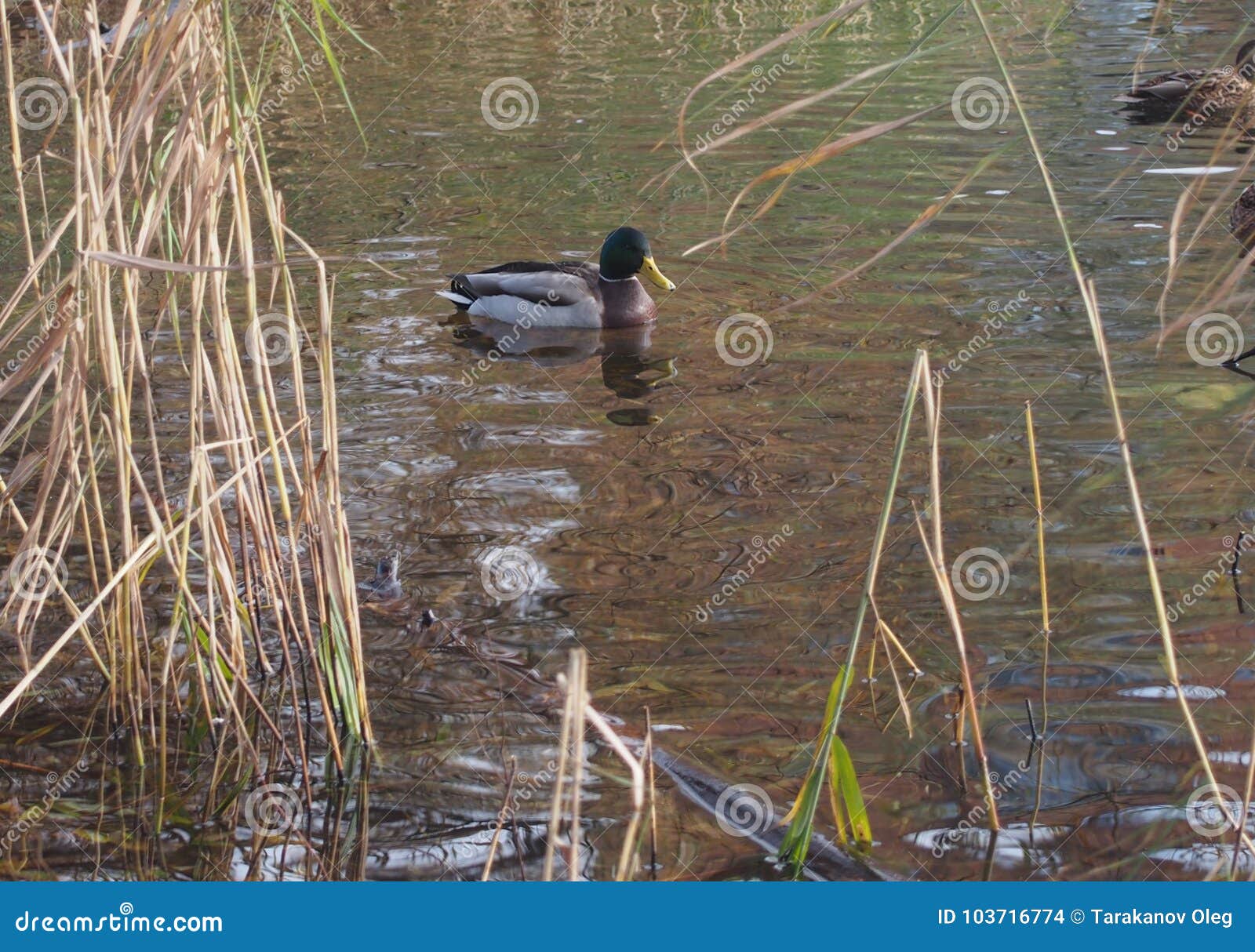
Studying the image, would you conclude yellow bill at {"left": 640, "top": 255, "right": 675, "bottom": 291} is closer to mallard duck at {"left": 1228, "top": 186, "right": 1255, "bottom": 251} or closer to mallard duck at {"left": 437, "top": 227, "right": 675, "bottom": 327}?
mallard duck at {"left": 437, "top": 227, "right": 675, "bottom": 327}

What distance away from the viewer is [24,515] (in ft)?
18.0

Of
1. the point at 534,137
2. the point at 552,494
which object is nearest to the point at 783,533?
the point at 552,494

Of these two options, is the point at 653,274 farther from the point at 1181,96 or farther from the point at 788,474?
the point at 1181,96

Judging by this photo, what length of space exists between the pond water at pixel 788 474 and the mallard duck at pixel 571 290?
0.53 feet

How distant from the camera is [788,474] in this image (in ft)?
18.9

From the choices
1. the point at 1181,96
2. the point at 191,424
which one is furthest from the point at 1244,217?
the point at 191,424

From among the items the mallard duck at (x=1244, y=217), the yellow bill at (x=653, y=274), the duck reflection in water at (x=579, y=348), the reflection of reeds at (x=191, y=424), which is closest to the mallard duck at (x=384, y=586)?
the reflection of reeds at (x=191, y=424)

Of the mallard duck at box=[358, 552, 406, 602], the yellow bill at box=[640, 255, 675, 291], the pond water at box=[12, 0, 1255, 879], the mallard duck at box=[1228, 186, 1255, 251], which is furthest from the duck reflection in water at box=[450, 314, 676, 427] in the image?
the mallard duck at box=[1228, 186, 1255, 251]

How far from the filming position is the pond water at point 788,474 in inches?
148

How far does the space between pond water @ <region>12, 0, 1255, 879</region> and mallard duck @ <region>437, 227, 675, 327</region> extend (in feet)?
0.53

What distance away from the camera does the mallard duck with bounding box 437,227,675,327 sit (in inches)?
314

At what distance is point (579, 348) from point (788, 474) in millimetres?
2537

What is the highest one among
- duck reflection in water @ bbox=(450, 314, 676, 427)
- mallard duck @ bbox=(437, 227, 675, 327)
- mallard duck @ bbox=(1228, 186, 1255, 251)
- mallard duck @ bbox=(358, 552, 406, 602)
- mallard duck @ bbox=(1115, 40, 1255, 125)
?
mallard duck @ bbox=(1115, 40, 1255, 125)

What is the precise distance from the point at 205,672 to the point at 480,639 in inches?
38.0
